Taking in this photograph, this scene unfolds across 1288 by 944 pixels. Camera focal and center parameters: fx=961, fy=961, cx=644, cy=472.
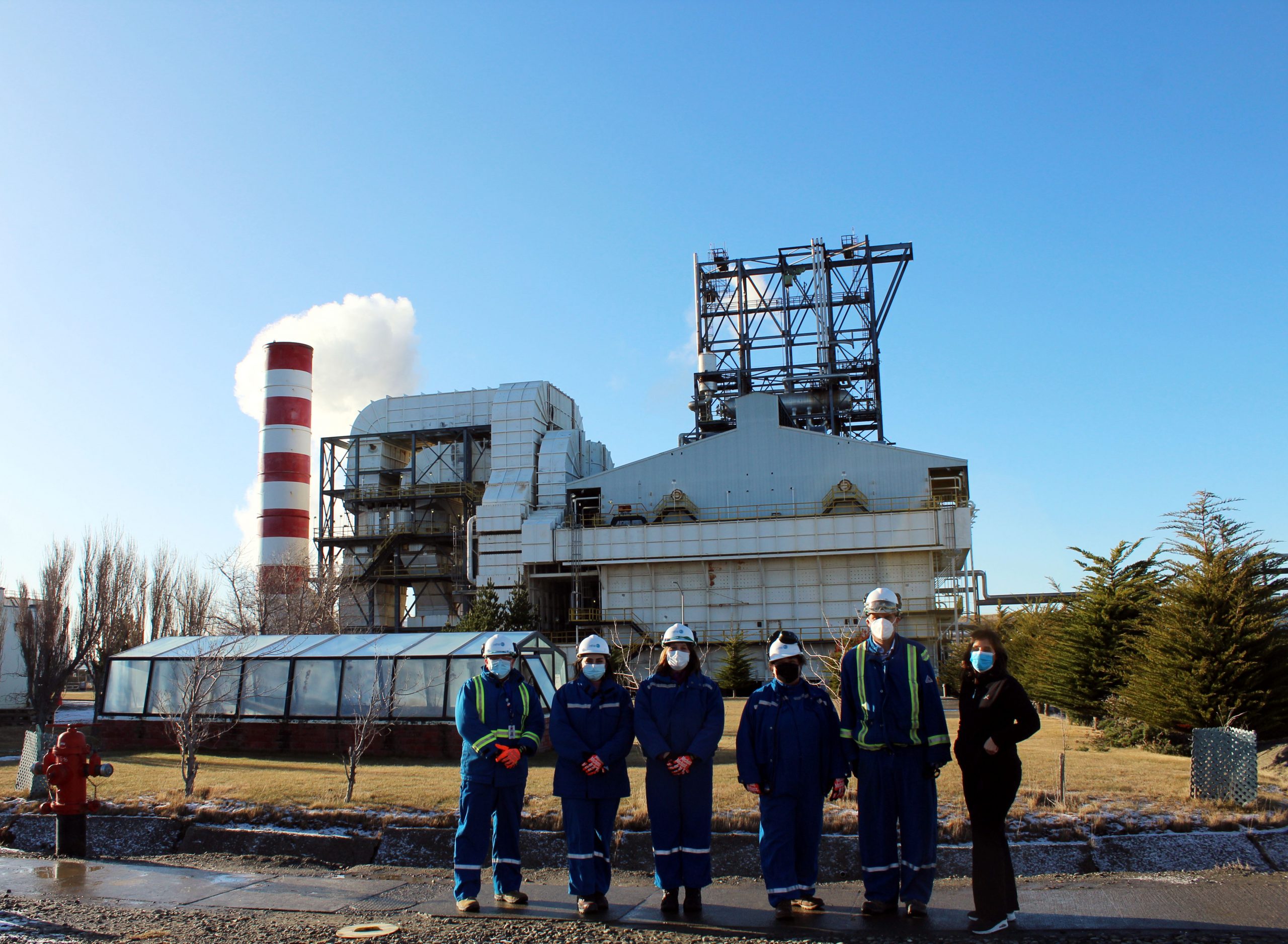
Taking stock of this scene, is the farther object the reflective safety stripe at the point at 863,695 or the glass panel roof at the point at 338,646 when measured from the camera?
the glass panel roof at the point at 338,646

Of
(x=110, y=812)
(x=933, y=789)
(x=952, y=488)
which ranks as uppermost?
(x=952, y=488)

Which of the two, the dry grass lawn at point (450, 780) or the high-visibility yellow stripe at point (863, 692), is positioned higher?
the high-visibility yellow stripe at point (863, 692)

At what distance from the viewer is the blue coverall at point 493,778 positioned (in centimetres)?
678

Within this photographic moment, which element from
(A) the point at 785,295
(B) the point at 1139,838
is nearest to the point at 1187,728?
(B) the point at 1139,838

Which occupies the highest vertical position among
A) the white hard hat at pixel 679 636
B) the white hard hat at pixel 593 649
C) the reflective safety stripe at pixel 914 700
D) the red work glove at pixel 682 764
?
the white hard hat at pixel 679 636

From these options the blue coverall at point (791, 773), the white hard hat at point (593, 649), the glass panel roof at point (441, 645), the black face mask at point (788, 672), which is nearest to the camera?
the blue coverall at point (791, 773)

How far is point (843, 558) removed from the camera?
41.3 m

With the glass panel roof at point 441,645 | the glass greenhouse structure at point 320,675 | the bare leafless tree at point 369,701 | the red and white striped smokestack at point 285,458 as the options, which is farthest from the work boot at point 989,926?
the red and white striped smokestack at point 285,458

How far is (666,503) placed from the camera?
43312mm

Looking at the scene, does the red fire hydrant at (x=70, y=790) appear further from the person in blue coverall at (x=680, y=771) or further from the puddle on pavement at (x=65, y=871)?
the person in blue coverall at (x=680, y=771)

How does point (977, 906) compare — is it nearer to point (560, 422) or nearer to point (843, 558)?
point (843, 558)

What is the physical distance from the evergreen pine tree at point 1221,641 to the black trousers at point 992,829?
8.92 metres

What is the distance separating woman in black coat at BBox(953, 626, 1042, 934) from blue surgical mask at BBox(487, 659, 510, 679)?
3.18 meters

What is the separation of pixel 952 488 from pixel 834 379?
10666 millimetres
